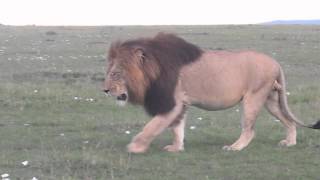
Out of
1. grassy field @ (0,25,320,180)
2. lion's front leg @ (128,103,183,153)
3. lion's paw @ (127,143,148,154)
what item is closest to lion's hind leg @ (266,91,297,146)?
grassy field @ (0,25,320,180)

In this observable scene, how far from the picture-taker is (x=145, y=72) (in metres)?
9.84

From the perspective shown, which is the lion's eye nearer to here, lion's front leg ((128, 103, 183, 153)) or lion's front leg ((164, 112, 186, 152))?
lion's front leg ((128, 103, 183, 153))

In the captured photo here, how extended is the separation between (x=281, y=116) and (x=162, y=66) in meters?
2.30

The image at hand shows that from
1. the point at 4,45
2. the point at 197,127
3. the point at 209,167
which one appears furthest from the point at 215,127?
the point at 4,45

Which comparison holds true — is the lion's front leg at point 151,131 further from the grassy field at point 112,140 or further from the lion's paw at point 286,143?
the lion's paw at point 286,143

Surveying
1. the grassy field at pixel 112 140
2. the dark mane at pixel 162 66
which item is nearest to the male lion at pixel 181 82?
the dark mane at pixel 162 66

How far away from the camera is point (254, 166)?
9.22 m

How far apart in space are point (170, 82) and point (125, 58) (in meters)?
0.72

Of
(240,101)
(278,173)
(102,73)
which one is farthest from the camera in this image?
(102,73)

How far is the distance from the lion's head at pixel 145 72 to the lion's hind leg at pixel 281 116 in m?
1.77

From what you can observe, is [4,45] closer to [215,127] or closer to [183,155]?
[215,127]

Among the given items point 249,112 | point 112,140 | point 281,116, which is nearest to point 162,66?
point 249,112

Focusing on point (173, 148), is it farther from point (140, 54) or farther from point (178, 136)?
point (140, 54)

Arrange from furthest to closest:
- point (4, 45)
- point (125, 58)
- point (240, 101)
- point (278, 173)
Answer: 1. point (4, 45)
2. point (240, 101)
3. point (125, 58)
4. point (278, 173)
